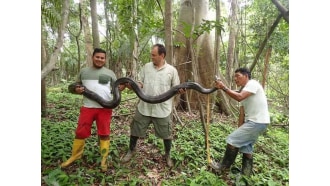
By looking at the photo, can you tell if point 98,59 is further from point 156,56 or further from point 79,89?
point 156,56

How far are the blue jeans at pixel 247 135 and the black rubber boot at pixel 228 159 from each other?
0.07 metres

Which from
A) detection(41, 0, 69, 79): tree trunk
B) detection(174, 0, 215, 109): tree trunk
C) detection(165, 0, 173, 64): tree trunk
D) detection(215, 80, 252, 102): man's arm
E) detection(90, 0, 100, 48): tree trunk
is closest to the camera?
detection(41, 0, 69, 79): tree trunk

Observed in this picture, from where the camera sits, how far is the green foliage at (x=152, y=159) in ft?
8.64

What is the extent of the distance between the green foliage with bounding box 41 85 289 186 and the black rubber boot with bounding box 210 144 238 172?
104 millimetres

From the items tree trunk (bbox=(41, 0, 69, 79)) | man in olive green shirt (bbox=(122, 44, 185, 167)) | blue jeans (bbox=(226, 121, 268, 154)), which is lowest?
blue jeans (bbox=(226, 121, 268, 154))

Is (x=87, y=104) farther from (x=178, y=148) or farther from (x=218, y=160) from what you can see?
(x=218, y=160)

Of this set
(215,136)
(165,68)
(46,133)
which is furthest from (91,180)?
(215,136)

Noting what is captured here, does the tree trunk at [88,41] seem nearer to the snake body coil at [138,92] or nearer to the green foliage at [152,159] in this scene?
the green foliage at [152,159]

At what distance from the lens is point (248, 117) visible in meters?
2.81

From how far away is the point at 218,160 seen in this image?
130 inches

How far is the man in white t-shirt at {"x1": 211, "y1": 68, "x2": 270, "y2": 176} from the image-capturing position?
2.67 metres

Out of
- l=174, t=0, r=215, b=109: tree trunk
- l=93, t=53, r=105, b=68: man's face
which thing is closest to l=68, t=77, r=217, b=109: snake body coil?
l=93, t=53, r=105, b=68: man's face

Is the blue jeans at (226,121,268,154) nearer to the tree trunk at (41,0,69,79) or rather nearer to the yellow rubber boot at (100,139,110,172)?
the yellow rubber boot at (100,139,110,172)
